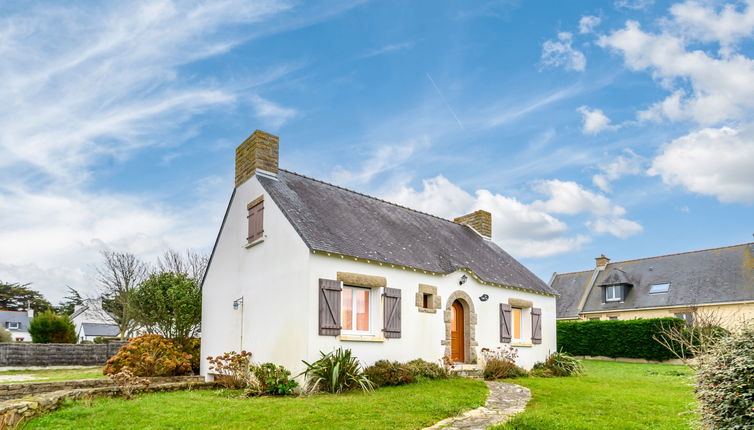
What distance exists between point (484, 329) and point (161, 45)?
11488 mm

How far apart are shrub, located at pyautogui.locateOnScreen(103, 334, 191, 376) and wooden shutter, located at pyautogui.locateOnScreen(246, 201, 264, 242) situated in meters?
3.94

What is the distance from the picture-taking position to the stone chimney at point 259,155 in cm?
1395

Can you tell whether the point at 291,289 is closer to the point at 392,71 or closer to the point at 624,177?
the point at 392,71

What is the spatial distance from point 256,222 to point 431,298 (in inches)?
200

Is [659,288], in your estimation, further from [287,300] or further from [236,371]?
[236,371]

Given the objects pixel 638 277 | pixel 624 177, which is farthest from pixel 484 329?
pixel 638 277

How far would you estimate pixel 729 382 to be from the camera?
5.02 metres

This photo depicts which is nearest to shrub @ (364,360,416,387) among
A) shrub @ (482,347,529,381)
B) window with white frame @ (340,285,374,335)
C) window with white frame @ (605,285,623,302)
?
window with white frame @ (340,285,374,335)

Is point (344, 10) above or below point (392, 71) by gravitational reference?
above

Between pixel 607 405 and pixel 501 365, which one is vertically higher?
pixel 607 405

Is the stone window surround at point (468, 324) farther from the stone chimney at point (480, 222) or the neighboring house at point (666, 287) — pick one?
the neighboring house at point (666, 287)

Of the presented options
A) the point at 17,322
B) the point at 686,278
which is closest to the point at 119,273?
the point at 17,322

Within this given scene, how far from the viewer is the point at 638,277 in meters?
29.6

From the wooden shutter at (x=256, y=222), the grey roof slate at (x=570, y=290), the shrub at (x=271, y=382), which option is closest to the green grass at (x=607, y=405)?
the shrub at (x=271, y=382)
